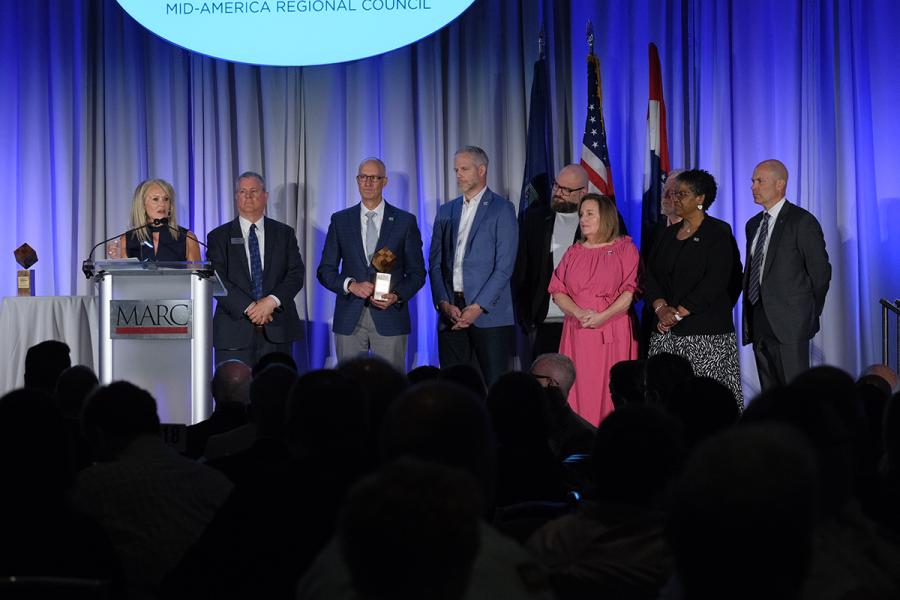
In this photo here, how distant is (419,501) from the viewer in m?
1.24

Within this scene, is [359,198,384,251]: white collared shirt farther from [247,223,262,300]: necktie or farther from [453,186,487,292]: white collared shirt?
[247,223,262,300]: necktie

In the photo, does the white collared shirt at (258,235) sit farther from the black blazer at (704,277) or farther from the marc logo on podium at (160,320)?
the black blazer at (704,277)

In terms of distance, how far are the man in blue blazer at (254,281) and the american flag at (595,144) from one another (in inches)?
81.9

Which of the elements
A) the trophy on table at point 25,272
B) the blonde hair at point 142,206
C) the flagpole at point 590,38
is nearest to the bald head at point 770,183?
the flagpole at point 590,38

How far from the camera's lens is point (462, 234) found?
673 centimetres

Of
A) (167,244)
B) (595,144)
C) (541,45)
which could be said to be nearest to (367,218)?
(167,244)

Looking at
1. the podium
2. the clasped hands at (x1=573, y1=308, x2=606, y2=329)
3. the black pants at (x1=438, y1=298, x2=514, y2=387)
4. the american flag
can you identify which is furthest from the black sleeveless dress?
the american flag

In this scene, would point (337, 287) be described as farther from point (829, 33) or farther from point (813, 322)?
point (829, 33)

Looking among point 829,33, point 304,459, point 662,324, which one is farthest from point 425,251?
point 304,459

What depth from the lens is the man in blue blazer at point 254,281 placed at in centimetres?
658

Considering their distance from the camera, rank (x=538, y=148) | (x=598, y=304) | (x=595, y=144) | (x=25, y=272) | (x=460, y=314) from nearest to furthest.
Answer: (x=598, y=304) → (x=460, y=314) → (x=25, y=272) → (x=595, y=144) → (x=538, y=148)

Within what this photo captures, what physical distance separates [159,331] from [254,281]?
1.77 meters

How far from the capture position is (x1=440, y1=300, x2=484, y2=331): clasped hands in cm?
650

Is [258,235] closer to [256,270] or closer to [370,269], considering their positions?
[256,270]
